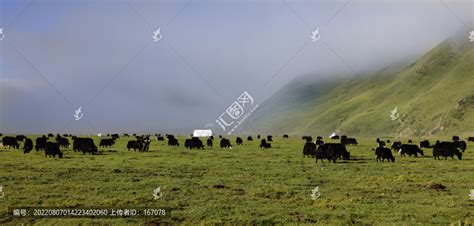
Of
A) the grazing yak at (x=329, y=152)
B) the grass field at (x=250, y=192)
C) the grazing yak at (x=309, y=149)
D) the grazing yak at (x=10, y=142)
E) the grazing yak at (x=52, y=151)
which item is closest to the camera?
the grass field at (x=250, y=192)

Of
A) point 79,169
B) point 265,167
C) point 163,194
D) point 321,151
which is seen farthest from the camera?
point 321,151

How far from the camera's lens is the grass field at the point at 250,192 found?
1920 centimetres

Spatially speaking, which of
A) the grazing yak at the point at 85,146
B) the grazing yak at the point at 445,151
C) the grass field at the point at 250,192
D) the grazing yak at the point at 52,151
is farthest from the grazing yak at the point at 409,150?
the grazing yak at the point at 52,151

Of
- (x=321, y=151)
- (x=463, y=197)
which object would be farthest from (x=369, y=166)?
(x=463, y=197)

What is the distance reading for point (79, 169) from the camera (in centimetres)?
3469

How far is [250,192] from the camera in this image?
987 inches

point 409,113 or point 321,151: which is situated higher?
point 409,113

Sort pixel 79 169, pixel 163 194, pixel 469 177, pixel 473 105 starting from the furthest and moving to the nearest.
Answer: pixel 473 105 < pixel 79 169 < pixel 469 177 < pixel 163 194

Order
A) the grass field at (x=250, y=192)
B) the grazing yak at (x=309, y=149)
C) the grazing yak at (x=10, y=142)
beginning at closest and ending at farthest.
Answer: the grass field at (x=250, y=192), the grazing yak at (x=309, y=149), the grazing yak at (x=10, y=142)

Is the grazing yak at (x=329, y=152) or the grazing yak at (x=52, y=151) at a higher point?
the grazing yak at (x=52, y=151)

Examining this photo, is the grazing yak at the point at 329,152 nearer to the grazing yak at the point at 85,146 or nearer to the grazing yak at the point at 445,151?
the grazing yak at the point at 445,151

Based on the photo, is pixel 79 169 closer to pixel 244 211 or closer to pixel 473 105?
pixel 244 211

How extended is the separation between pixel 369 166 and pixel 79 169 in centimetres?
2343

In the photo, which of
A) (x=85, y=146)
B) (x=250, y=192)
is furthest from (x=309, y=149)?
(x=250, y=192)
